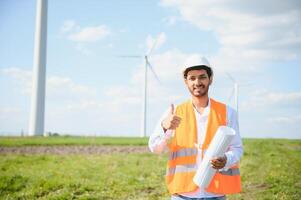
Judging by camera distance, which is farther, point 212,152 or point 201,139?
point 201,139

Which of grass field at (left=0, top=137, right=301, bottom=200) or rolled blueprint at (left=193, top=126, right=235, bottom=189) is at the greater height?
rolled blueprint at (left=193, top=126, right=235, bottom=189)

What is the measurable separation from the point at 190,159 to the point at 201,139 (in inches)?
9.2

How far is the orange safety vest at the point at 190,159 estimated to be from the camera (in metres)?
4.14

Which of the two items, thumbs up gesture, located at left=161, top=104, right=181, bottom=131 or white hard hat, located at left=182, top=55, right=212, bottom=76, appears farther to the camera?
white hard hat, located at left=182, top=55, right=212, bottom=76

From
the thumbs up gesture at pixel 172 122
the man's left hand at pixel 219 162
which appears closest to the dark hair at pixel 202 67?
the thumbs up gesture at pixel 172 122

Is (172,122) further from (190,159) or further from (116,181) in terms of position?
(116,181)

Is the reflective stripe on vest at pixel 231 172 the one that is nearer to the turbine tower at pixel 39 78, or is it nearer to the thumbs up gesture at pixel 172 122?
the thumbs up gesture at pixel 172 122

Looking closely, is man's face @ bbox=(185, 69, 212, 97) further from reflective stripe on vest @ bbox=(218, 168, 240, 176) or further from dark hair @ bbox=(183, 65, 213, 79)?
reflective stripe on vest @ bbox=(218, 168, 240, 176)

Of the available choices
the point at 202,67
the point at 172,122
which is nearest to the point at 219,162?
the point at 172,122

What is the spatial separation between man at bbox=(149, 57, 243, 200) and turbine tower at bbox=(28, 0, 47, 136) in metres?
43.1

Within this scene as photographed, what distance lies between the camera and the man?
4113 millimetres

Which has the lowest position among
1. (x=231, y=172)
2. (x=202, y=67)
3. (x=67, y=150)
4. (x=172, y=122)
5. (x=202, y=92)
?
(x=67, y=150)

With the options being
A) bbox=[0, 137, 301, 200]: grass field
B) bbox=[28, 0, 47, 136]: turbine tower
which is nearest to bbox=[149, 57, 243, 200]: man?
bbox=[0, 137, 301, 200]: grass field

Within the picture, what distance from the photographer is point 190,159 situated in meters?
4.18
